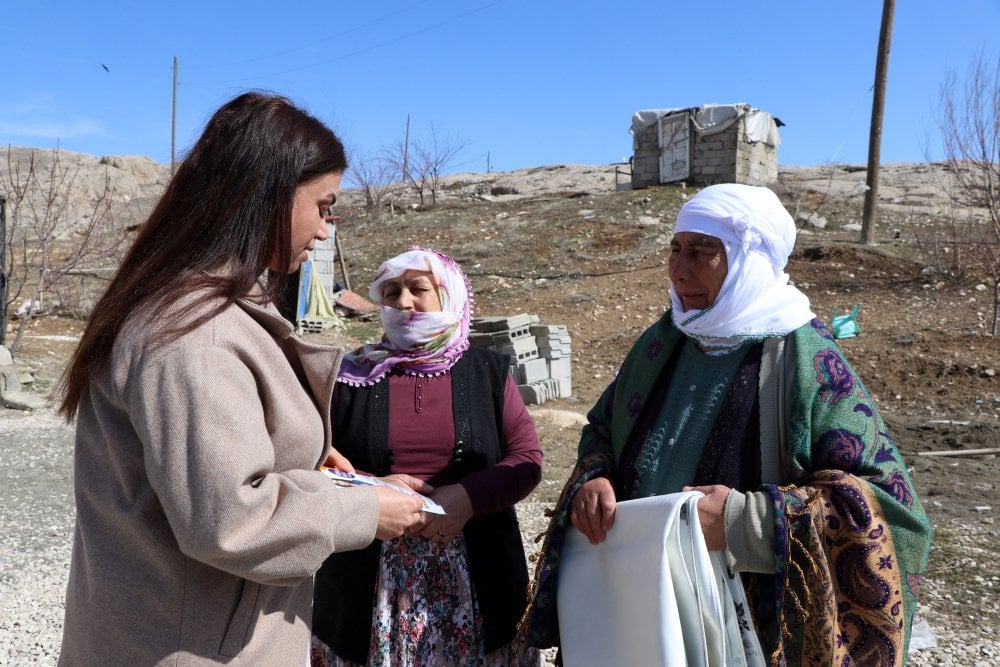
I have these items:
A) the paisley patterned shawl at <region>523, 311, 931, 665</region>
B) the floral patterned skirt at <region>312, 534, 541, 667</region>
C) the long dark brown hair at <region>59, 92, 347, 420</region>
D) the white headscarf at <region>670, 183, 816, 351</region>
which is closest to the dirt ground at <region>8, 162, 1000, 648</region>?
the paisley patterned shawl at <region>523, 311, 931, 665</region>

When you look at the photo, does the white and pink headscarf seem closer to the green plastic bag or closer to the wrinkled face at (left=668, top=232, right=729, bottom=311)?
the wrinkled face at (left=668, top=232, right=729, bottom=311)

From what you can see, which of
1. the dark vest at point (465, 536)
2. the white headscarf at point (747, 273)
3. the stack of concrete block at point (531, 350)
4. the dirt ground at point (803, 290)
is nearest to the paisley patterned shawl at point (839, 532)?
the white headscarf at point (747, 273)

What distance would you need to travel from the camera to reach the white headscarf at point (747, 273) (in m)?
1.97

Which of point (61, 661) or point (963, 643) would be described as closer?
point (61, 661)

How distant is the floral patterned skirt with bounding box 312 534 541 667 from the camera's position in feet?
7.13

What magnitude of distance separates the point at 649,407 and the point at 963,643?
2614mm

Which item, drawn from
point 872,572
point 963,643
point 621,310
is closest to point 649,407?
point 872,572

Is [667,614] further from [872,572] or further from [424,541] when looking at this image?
[424,541]

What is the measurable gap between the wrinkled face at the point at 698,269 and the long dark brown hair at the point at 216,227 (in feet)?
3.38

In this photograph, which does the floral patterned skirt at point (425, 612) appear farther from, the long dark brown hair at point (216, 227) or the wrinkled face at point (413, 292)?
the long dark brown hair at point (216, 227)

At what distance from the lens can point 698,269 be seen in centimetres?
211

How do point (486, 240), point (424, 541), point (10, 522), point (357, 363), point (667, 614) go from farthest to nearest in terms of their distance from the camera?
1. point (486, 240)
2. point (10, 522)
3. point (357, 363)
4. point (424, 541)
5. point (667, 614)

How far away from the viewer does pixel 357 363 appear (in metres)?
2.45

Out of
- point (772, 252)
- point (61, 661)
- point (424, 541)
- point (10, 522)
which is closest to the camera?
point (61, 661)
